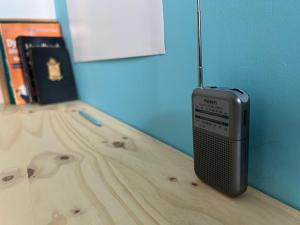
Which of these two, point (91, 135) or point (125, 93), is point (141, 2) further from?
point (91, 135)

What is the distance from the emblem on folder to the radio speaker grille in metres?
1.05

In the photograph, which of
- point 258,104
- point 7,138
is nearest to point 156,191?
point 258,104

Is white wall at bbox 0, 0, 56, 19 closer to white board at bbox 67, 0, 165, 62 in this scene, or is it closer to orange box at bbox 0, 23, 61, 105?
orange box at bbox 0, 23, 61, 105

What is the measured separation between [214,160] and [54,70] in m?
1.11

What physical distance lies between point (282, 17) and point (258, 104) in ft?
0.42

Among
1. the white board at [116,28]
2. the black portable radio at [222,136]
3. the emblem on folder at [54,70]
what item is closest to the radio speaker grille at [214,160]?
the black portable radio at [222,136]

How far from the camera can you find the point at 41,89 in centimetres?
122

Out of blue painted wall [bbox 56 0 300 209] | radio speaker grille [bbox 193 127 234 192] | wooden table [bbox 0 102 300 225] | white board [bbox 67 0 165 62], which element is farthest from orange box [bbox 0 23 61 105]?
radio speaker grille [bbox 193 127 234 192]

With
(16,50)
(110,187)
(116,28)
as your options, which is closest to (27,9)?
(16,50)

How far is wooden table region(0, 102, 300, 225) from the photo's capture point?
35cm

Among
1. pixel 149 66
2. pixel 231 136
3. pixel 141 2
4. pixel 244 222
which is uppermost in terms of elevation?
pixel 141 2

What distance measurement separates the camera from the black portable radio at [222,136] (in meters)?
0.33

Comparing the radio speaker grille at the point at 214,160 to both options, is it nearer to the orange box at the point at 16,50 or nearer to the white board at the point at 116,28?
the white board at the point at 116,28

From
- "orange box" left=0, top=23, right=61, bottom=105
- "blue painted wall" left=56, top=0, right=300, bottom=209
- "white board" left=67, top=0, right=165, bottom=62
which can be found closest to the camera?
"blue painted wall" left=56, top=0, right=300, bottom=209
